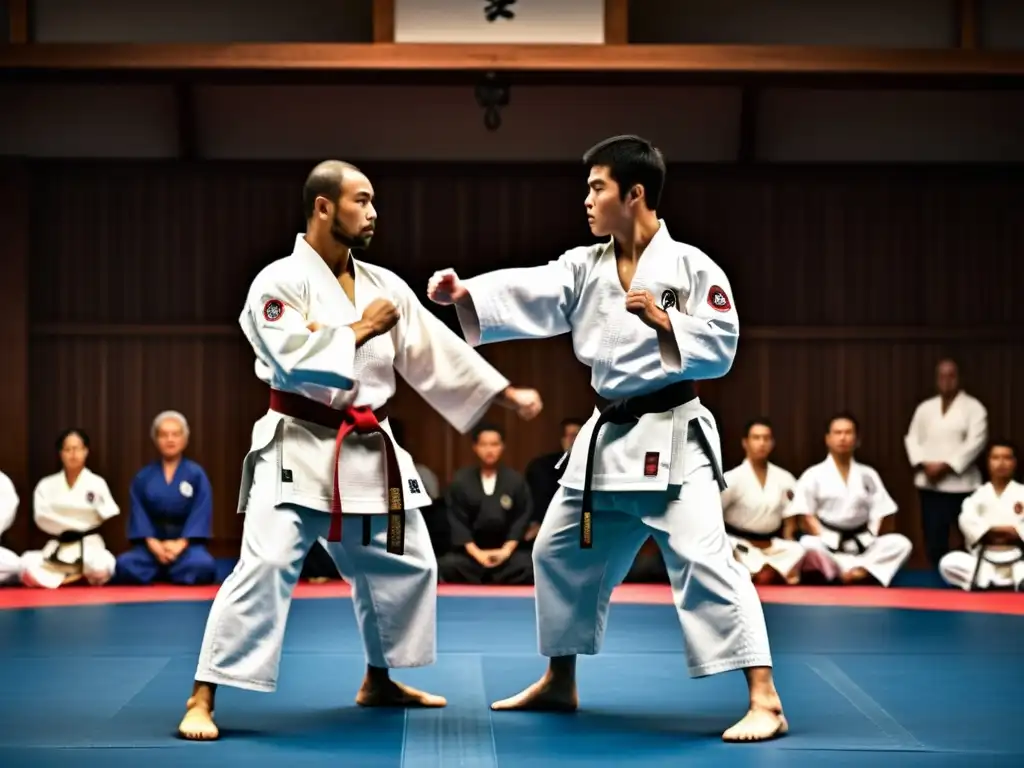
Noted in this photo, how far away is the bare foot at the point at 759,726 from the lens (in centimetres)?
421

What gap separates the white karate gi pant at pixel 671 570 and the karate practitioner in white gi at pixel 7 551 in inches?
178

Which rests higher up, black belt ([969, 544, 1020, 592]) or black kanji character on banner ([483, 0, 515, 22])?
black kanji character on banner ([483, 0, 515, 22])

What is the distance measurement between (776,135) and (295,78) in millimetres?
3162

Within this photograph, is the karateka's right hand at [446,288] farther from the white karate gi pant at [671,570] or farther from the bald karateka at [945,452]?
the bald karateka at [945,452]

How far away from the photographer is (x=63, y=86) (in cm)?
992

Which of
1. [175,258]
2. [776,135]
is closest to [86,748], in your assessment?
[175,258]

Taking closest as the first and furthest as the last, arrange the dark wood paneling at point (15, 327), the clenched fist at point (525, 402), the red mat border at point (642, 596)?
1. the clenched fist at point (525, 402)
2. the red mat border at point (642, 596)
3. the dark wood paneling at point (15, 327)

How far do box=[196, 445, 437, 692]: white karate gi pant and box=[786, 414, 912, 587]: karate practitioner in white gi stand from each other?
14.7 feet

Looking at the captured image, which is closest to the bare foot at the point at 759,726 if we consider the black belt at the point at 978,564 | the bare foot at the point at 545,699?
the bare foot at the point at 545,699

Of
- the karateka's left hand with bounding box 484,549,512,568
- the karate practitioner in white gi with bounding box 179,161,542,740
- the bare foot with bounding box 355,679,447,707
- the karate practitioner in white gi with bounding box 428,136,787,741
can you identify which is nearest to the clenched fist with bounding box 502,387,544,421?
the karate practitioner in white gi with bounding box 179,161,542,740

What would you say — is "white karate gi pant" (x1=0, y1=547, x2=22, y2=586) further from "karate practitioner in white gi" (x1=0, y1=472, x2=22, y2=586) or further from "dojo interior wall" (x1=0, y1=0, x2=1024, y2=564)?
"dojo interior wall" (x1=0, y1=0, x2=1024, y2=564)

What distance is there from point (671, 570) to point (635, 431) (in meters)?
0.40

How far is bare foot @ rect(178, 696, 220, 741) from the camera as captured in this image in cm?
421

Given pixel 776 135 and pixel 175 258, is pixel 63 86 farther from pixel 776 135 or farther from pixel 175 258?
pixel 776 135
